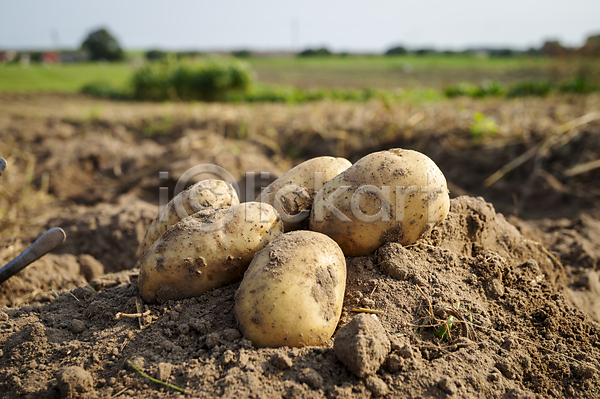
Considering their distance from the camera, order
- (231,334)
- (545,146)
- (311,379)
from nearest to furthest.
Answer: (311,379)
(231,334)
(545,146)

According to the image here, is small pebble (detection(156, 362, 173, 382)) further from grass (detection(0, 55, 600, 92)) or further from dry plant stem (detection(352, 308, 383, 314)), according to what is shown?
grass (detection(0, 55, 600, 92))

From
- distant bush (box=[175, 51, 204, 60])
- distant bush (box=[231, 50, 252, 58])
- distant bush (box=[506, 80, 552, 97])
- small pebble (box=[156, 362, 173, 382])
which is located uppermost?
distant bush (box=[231, 50, 252, 58])

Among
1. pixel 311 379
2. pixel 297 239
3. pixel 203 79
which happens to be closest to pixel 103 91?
pixel 203 79

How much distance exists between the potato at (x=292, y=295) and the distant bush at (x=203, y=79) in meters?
21.8

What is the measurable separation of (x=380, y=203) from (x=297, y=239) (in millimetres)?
485

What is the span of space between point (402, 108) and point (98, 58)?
64.0 m

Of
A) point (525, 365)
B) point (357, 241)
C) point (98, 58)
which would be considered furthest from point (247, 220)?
point (98, 58)

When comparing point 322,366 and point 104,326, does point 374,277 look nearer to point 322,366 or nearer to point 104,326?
point 322,366

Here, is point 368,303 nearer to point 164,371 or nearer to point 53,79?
point 164,371

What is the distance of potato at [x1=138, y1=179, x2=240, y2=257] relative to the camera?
7.60 feet

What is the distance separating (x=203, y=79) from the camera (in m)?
22.5

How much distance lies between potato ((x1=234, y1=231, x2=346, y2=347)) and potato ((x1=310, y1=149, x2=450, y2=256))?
0.22 m

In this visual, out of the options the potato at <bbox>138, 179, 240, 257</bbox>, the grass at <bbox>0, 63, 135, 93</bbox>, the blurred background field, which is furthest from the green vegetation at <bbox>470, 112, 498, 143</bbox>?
the grass at <bbox>0, 63, 135, 93</bbox>

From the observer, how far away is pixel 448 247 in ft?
7.88
